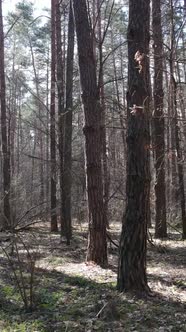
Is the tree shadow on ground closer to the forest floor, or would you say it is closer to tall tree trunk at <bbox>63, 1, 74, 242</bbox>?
the forest floor

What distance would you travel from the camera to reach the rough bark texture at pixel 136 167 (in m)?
5.76

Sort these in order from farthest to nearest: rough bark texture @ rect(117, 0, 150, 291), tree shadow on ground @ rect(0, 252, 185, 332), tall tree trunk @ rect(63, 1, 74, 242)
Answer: tall tree trunk @ rect(63, 1, 74, 242)
rough bark texture @ rect(117, 0, 150, 291)
tree shadow on ground @ rect(0, 252, 185, 332)

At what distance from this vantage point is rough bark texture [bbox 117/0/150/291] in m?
5.76

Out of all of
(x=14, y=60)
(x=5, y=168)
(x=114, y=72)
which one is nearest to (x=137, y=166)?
(x=5, y=168)

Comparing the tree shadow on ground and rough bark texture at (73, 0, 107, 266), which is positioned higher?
rough bark texture at (73, 0, 107, 266)

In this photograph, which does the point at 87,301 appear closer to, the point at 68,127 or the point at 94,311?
the point at 94,311

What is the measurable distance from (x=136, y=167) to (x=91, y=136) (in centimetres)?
267

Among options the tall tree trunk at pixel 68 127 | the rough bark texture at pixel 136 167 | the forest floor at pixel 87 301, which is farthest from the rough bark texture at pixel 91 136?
the tall tree trunk at pixel 68 127

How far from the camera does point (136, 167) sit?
5.75 m

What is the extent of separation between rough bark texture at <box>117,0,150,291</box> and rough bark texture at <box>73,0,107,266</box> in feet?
7.85

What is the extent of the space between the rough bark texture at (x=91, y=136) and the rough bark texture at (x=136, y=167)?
94.2 inches

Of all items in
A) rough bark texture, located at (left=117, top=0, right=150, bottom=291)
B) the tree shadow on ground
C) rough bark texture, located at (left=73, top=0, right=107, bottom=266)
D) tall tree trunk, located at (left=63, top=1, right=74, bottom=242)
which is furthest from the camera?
tall tree trunk, located at (left=63, top=1, right=74, bottom=242)

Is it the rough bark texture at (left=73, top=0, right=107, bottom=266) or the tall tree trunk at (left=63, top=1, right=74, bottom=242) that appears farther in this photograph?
the tall tree trunk at (left=63, top=1, right=74, bottom=242)

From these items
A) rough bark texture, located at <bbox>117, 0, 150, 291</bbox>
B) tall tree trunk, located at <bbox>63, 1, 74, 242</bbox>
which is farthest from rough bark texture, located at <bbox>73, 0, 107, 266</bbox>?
tall tree trunk, located at <bbox>63, 1, 74, 242</bbox>
